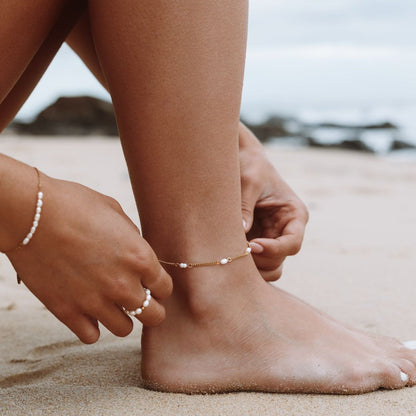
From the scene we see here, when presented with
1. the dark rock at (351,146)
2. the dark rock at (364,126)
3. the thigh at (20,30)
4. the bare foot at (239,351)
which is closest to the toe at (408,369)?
the bare foot at (239,351)

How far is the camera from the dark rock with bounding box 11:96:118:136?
8.14 m

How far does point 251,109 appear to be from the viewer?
1525 centimetres

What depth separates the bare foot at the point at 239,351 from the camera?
0.98 metres

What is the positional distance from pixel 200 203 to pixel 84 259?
9.0 inches

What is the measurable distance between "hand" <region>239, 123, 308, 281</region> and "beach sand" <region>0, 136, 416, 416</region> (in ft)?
0.90

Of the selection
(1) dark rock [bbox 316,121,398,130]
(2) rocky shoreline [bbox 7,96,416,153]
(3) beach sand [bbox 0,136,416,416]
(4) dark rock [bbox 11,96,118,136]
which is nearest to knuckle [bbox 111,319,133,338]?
(3) beach sand [bbox 0,136,416,416]

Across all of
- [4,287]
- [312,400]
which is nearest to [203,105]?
[312,400]

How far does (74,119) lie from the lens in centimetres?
877

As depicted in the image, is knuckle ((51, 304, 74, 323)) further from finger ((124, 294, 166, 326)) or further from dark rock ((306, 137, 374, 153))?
dark rock ((306, 137, 374, 153))

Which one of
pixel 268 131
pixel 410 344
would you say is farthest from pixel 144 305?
pixel 268 131

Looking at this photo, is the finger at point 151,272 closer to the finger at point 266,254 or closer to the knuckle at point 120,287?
the knuckle at point 120,287

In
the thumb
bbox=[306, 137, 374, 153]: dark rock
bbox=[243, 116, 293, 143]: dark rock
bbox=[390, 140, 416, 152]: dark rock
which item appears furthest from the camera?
bbox=[243, 116, 293, 143]: dark rock

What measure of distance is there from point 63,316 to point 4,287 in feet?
2.72

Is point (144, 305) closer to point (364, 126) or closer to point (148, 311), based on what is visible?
point (148, 311)
